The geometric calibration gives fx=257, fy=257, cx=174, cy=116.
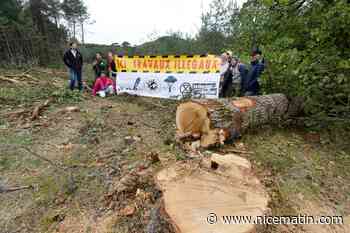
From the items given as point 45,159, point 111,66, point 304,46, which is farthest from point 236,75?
point 45,159

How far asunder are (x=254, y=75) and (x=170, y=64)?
275cm

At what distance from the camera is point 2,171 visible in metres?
3.38

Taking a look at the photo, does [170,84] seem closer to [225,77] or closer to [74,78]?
[225,77]

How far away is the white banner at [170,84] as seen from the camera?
6591 millimetres

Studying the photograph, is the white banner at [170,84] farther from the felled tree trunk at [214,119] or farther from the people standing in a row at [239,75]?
the felled tree trunk at [214,119]

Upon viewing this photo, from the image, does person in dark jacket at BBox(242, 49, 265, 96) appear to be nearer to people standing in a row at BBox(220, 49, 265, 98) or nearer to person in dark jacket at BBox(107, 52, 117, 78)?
people standing in a row at BBox(220, 49, 265, 98)

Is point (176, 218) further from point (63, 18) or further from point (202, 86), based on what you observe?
point (63, 18)

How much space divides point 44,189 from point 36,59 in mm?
11629

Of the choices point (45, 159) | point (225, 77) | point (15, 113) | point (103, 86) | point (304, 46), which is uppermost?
point (304, 46)

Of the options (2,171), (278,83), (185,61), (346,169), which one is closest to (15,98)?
(2,171)

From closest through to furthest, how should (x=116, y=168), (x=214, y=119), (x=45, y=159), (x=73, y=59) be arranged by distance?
(x=116, y=168) < (x=214, y=119) < (x=45, y=159) < (x=73, y=59)

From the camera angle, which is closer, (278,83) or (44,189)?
(44,189)

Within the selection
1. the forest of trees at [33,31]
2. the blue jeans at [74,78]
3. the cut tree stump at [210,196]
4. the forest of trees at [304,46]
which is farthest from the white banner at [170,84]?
the forest of trees at [33,31]

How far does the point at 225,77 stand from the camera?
6.19 meters
